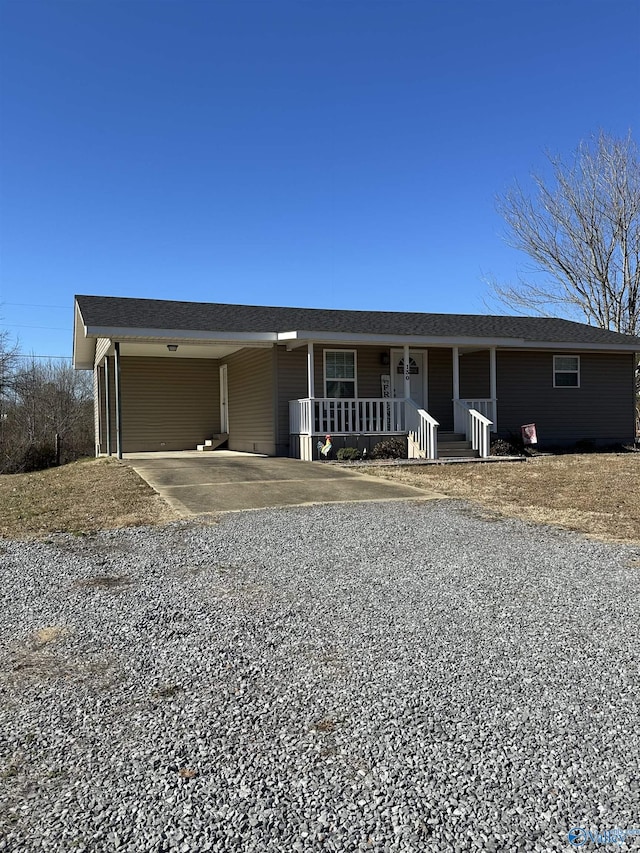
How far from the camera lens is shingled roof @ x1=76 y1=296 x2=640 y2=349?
45.5 feet

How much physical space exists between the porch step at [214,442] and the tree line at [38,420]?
633 cm

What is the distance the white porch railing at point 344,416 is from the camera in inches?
538

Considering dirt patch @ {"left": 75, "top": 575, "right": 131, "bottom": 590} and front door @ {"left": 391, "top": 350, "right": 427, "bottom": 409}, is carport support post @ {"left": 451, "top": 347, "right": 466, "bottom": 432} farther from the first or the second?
dirt patch @ {"left": 75, "top": 575, "right": 131, "bottom": 590}

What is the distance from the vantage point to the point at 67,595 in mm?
4305

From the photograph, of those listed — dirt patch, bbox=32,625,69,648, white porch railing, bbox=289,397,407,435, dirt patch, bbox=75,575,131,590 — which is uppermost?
white porch railing, bbox=289,397,407,435

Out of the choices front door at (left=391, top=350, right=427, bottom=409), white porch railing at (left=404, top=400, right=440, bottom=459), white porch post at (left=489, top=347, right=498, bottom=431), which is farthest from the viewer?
front door at (left=391, top=350, right=427, bottom=409)

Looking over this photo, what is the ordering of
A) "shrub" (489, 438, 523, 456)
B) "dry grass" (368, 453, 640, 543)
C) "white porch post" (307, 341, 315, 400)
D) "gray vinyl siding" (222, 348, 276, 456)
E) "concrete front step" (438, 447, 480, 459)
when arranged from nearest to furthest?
"dry grass" (368, 453, 640, 543) < "white porch post" (307, 341, 315, 400) < "concrete front step" (438, 447, 480, 459) < "shrub" (489, 438, 523, 456) < "gray vinyl siding" (222, 348, 276, 456)

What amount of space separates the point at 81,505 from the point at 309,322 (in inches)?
340

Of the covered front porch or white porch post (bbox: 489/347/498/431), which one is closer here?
the covered front porch

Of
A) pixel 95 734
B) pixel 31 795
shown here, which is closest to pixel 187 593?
pixel 95 734

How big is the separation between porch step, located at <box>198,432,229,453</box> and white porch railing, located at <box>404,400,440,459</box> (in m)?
6.20

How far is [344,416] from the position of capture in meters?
14.0

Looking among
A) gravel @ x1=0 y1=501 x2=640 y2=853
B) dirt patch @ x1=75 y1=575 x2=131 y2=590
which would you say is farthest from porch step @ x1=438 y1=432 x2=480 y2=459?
dirt patch @ x1=75 y1=575 x2=131 y2=590

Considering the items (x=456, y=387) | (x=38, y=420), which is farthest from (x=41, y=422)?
(x=456, y=387)
